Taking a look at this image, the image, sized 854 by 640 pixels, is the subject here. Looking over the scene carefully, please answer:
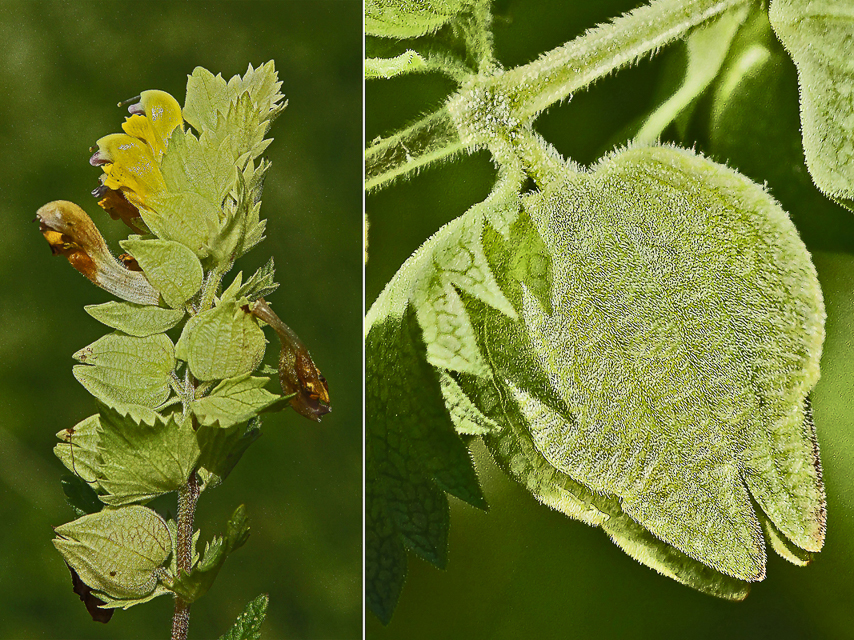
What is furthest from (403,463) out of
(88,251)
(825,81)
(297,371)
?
(825,81)

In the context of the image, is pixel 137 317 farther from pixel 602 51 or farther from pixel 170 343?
pixel 602 51

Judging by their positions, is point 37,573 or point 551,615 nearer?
point 551,615

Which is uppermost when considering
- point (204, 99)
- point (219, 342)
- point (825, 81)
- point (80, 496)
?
point (204, 99)

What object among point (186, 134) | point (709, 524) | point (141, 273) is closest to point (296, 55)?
point (186, 134)

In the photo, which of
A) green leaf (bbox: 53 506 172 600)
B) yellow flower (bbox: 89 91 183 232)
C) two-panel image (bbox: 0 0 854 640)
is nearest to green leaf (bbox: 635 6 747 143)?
two-panel image (bbox: 0 0 854 640)

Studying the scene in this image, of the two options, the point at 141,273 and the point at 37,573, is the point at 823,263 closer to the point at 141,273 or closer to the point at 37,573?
the point at 141,273

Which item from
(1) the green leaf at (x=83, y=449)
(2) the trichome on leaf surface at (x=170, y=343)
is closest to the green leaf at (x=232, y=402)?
(2) the trichome on leaf surface at (x=170, y=343)
